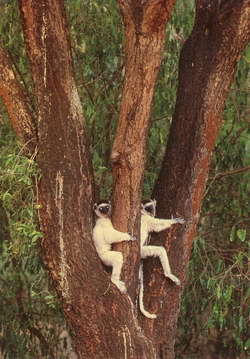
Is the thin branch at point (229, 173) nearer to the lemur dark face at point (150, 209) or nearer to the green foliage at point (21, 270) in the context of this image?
the lemur dark face at point (150, 209)

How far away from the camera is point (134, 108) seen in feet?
16.3

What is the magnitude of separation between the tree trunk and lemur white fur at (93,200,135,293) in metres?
0.33

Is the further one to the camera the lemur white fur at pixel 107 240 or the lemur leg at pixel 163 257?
the lemur leg at pixel 163 257

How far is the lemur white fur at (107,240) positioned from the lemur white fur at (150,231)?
27 cm

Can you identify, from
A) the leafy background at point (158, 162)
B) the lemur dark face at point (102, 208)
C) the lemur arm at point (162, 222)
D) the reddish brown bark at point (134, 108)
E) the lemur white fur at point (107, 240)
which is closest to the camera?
the reddish brown bark at point (134, 108)

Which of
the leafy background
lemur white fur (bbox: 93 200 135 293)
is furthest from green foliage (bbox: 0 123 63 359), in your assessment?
lemur white fur (bbox: 93 200 135 293)

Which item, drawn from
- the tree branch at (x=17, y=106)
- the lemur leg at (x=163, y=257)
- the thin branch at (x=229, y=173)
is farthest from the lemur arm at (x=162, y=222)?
the thin branch at (x=229, y=173)

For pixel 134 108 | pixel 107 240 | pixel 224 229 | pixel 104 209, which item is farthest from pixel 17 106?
pixel 224 229

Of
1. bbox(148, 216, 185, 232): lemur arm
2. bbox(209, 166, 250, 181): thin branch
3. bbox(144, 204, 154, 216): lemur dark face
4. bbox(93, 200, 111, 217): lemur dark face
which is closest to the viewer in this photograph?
bbox(93, 200, 111, 217): lemur dark face

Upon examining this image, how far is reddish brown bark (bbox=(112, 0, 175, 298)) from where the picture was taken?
491 cm

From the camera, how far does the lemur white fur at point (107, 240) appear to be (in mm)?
5035

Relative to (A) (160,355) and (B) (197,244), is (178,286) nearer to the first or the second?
(A) (160,355)

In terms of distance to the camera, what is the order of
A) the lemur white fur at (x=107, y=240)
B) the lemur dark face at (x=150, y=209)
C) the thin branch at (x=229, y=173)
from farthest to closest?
the thin branch at (x=229, y=173), the lemur dark face at (x=150, y=209), the lemur white fur at (x=107, y=240)

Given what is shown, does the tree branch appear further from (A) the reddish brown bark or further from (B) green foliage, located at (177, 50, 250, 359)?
(B) green foliage, located at (177, 50, 250, 359)
